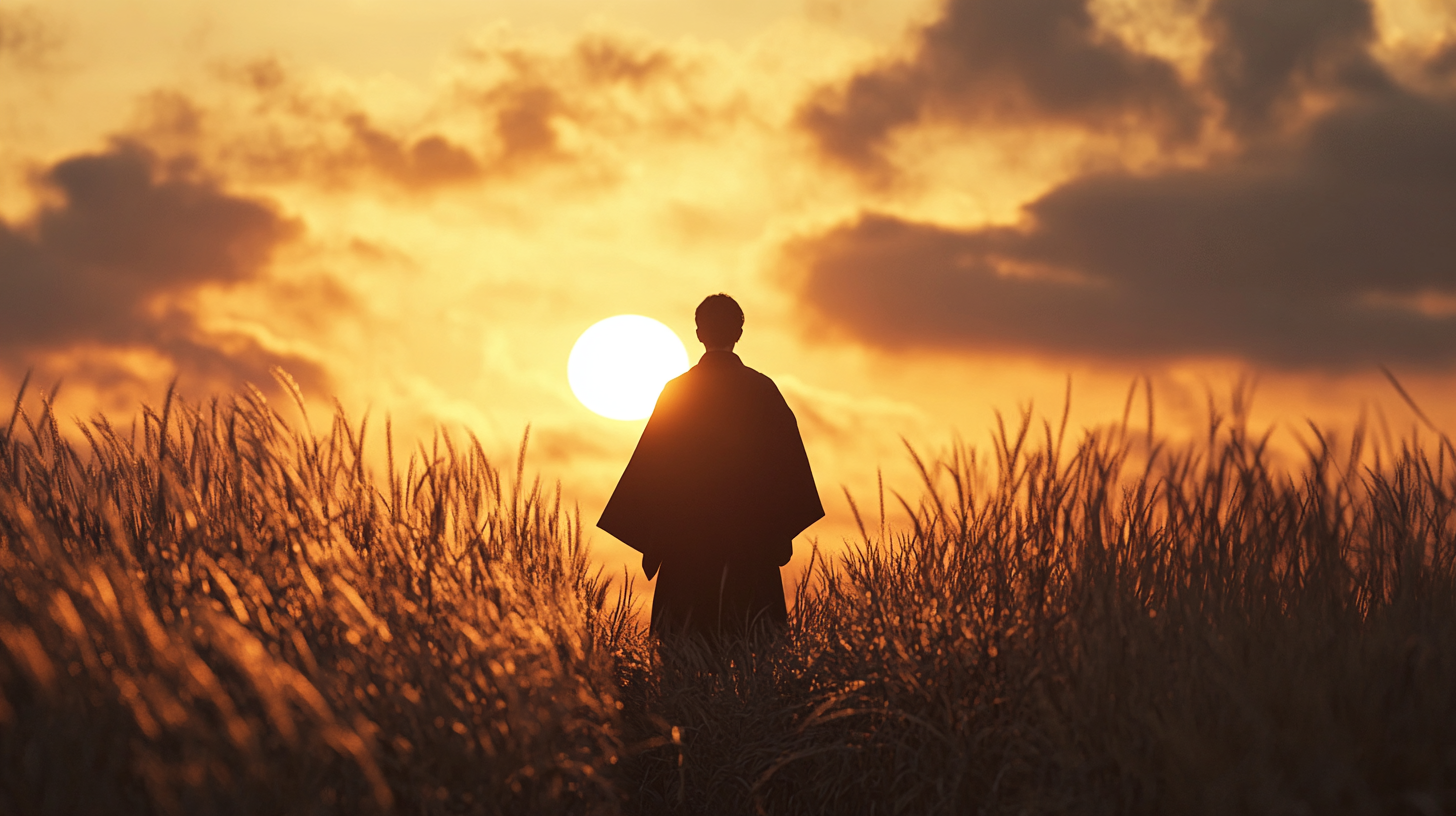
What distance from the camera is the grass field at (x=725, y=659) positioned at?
216cm

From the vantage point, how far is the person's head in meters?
4.64

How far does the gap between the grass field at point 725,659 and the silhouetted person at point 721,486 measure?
766mm

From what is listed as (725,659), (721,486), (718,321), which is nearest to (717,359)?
(718,321)

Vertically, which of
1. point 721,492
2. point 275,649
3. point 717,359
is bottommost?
point 275,649

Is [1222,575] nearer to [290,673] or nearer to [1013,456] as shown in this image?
[1013,456]

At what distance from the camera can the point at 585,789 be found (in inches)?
105

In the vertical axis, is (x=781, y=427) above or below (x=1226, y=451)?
above

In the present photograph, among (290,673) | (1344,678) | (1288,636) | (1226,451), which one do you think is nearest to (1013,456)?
(1226,451)

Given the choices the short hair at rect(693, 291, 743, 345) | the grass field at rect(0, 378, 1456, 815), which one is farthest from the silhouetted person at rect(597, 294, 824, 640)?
the grass field at rect(0, 378, 1456, 815)

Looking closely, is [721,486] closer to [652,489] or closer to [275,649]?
[652,489]

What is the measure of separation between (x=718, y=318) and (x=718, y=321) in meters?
0.01

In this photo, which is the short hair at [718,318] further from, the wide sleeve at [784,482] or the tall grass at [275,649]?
the tall grass at [275,649]

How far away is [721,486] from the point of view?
4676mm

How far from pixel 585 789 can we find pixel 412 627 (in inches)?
26.5
